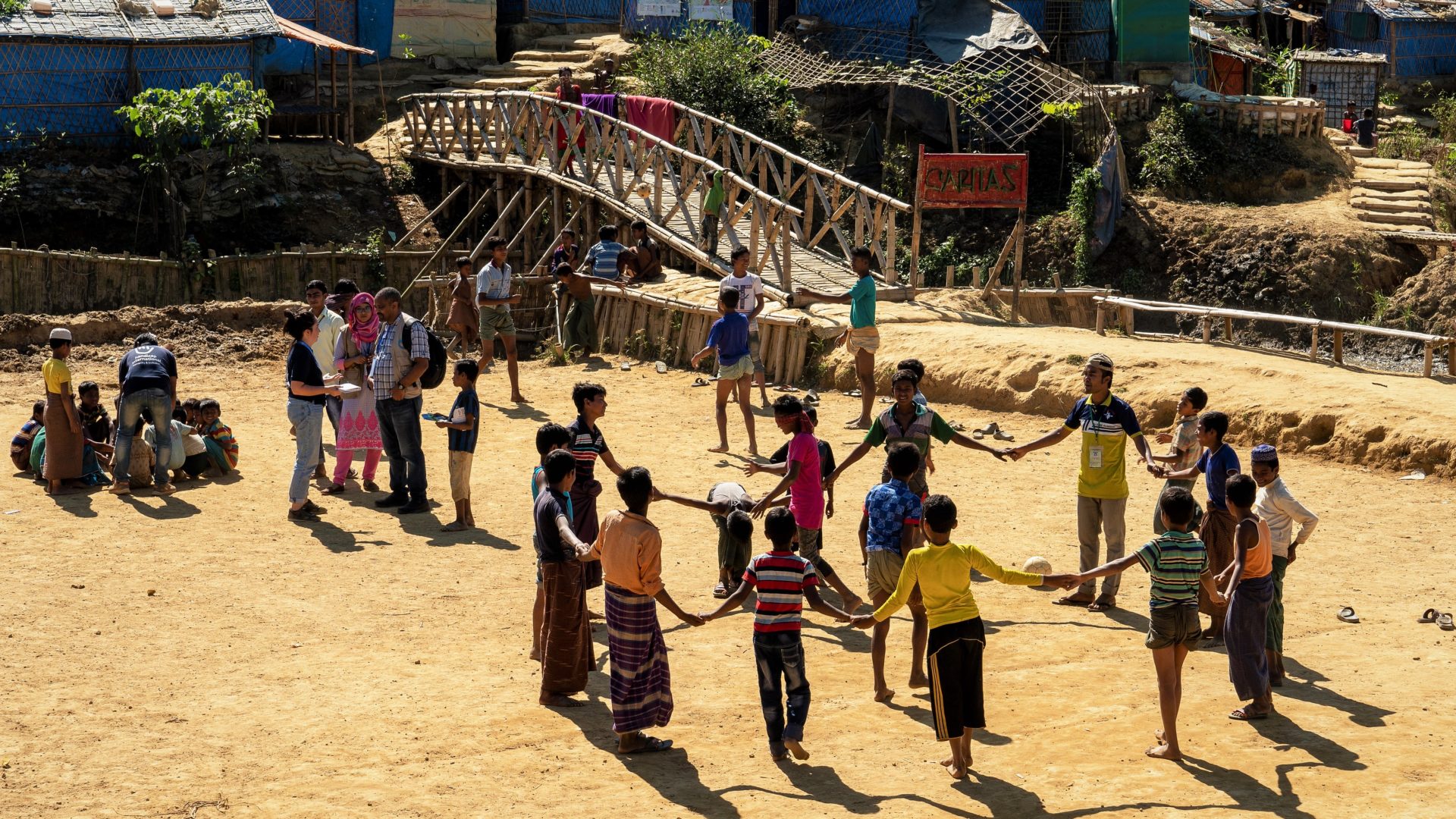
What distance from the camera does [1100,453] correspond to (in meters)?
8.95

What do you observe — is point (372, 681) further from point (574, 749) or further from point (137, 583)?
point (137, 583)

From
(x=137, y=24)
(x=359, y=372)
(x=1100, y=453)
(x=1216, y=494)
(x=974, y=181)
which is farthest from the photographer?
(x=137, y=24)

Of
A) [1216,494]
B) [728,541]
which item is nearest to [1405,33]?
[1216,494]

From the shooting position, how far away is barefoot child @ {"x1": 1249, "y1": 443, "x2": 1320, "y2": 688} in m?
7.63

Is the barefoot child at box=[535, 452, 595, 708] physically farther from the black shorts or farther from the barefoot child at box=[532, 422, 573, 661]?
the black shorts

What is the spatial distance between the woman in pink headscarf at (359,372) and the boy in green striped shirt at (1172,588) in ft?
20.7

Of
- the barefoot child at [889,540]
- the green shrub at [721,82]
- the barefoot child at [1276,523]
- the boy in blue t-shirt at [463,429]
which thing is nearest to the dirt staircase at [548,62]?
the green shrub at [721,82]

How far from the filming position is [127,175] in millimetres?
23578

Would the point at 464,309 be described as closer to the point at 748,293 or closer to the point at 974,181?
the point at 748,293

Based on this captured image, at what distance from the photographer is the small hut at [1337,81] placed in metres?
33.6

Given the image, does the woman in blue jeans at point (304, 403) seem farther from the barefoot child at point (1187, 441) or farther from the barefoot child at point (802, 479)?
the barefoot child at point (1187, 441)

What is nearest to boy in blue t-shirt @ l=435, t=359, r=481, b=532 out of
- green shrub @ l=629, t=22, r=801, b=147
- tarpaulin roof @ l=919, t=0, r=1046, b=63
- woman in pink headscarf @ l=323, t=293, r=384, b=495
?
woman in pink headscarf @ l=323, t=293, r=384, b=495

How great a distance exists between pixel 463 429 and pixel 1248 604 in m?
5.52

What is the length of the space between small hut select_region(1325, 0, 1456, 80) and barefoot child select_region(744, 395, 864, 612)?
32088mm
